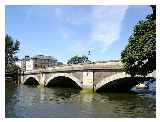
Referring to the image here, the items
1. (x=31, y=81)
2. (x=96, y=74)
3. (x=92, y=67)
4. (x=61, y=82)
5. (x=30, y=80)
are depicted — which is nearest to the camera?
(x=96, y=74)

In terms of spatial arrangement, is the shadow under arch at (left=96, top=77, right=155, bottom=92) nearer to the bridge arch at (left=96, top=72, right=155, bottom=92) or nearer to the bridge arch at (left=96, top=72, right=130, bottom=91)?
the bridge arch at (left=96, top=72, right=155, bottom=92)

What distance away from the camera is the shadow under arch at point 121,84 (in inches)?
854

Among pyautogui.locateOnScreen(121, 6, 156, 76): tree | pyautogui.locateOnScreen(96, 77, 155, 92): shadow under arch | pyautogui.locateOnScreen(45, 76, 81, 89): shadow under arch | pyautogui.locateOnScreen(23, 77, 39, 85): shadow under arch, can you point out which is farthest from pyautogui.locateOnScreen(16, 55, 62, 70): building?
pyautogui.locateOnScreen(121, 6, 156, 76): tree

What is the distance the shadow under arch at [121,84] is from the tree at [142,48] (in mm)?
7386

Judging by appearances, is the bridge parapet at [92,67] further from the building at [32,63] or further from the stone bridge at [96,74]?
the building at [32,63]

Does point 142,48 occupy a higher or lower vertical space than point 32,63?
higher

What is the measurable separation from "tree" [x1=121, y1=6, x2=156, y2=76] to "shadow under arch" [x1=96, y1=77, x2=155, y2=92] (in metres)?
7.39

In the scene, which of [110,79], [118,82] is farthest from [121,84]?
[110,79]

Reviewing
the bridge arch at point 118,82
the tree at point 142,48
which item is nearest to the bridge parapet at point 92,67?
the bridge arch at point 118,82

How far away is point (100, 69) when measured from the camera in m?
22.1

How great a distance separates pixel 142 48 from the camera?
495 inches

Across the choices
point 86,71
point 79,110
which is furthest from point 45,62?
point 79,110

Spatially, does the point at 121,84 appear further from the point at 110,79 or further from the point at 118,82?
the point at 110,79

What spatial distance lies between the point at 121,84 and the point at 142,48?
10970 millimetres
